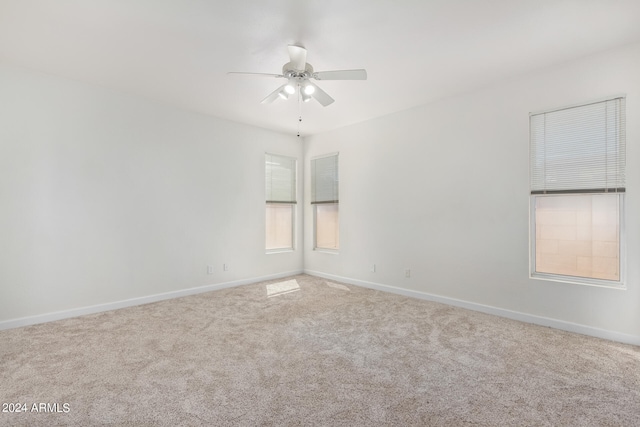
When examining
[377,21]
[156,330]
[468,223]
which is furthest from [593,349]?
[156,330]

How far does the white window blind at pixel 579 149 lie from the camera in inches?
114

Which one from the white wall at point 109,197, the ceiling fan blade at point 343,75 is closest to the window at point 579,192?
the ceiling fan blade at point 343,75

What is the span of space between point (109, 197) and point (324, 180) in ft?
11.0

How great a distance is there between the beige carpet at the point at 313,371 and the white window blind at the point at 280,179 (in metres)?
2.53

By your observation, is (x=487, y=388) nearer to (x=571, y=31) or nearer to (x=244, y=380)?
(x=244, y=380)

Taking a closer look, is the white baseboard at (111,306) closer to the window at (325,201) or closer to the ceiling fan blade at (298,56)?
the window at (325,201)

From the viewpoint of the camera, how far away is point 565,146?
3.16m

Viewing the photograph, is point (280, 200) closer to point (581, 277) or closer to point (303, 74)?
point (303, 74)

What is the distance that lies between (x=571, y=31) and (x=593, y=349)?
9.08 feet

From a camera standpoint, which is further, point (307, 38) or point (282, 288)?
point (282, 288)

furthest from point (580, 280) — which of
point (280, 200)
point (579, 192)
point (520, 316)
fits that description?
point (280, 200)

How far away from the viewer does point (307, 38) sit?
8.53 ft

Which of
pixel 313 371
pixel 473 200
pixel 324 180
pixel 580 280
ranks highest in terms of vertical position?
pixel 324 180

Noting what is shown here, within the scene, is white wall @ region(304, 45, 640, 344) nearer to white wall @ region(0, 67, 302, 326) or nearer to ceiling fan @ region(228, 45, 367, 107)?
ceiling fan @ region(228, 45, 367, 107)
